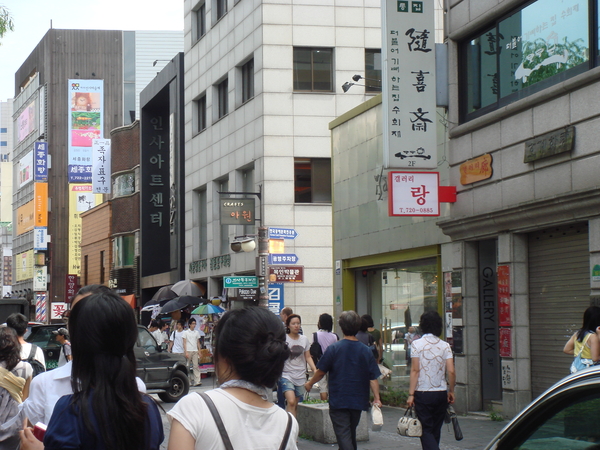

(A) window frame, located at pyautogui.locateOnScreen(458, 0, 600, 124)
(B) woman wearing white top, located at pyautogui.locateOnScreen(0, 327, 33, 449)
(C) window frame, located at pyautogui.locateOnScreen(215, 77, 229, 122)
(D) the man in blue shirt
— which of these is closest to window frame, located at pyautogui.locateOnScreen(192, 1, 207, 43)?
(C) window frame, located at pyautogui.locateOnScreen(215, 77, 229, 122)

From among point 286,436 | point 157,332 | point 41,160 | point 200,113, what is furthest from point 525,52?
point 41,160

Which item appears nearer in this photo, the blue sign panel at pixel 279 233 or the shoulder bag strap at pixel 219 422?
the shoulder bag strap at pixel 219 422

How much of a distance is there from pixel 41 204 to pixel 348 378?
70.5 metres

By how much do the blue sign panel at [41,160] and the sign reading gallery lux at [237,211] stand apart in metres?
48.7

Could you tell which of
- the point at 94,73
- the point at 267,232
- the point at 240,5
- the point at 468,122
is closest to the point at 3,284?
the point at 94,73

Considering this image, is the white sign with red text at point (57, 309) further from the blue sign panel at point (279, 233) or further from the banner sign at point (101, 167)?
the blue sign panel at point (279, 233)

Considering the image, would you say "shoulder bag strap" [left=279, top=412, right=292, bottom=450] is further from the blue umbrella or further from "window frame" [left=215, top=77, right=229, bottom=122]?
"window frame" [left=215, top=77, right=229, bottom=122]

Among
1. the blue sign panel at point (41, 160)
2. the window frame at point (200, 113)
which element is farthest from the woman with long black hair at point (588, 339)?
the blue sign panel at point (41, 160)

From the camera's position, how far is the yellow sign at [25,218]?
267ft

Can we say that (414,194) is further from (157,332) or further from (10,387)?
(157,332)

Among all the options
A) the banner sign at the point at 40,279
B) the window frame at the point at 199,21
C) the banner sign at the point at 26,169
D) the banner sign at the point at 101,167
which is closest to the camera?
the window frame at the point at 199,21

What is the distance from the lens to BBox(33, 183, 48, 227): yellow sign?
7581 centimetres

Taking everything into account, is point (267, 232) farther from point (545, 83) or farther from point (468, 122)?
point (545, 83)

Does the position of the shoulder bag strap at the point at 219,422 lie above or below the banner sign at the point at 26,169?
below
